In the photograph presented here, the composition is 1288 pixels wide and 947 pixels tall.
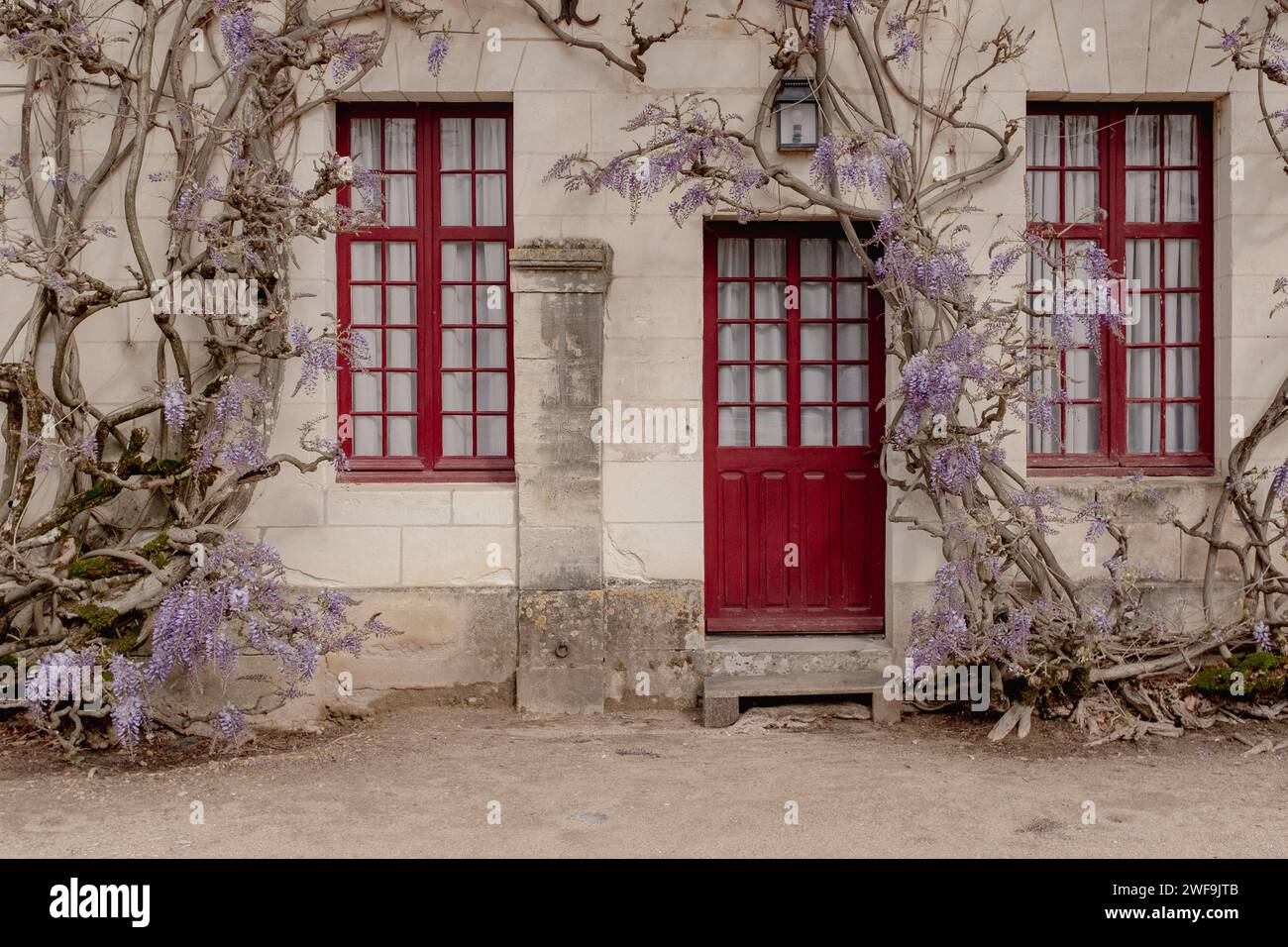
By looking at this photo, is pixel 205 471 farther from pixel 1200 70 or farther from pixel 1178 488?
pixel 1200 70

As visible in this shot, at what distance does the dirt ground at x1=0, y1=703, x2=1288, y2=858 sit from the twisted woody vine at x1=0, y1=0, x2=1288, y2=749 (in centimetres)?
32

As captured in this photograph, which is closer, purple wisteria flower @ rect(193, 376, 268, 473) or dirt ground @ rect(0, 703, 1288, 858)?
dirt ground @ rect(0, 703, 1288, 858)

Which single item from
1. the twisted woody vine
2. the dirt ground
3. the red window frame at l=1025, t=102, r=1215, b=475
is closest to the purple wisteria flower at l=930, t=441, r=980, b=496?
the twisted woody vine

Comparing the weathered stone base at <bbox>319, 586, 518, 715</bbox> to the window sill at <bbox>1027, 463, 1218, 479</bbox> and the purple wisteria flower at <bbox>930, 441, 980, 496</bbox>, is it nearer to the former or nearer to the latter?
the purple wisteria flower at <bbox>930, 441, 980, 496</bbox>

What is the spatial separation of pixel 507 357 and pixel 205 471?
172cm

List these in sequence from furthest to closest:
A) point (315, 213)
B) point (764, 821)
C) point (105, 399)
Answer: point (105, 399) → point (315, 213) → point (764, 821)

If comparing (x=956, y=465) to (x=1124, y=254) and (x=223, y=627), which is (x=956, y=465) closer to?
(x=1124, y=254)

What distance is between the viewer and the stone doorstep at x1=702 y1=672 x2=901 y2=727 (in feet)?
20.5

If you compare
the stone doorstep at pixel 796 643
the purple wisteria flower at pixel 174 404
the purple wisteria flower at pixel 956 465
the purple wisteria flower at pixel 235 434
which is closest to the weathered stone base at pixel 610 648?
the stone doorstep at pixel 796 643

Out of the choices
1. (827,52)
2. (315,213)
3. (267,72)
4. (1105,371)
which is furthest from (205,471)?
(1105,371)

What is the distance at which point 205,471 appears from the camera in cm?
604

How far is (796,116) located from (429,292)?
2.23 metres

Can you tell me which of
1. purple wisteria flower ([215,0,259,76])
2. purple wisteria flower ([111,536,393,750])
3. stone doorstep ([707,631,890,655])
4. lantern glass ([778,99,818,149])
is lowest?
stone doorstep ([707,631,890,655])

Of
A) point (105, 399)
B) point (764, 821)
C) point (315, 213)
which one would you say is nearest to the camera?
point (764, 821)
